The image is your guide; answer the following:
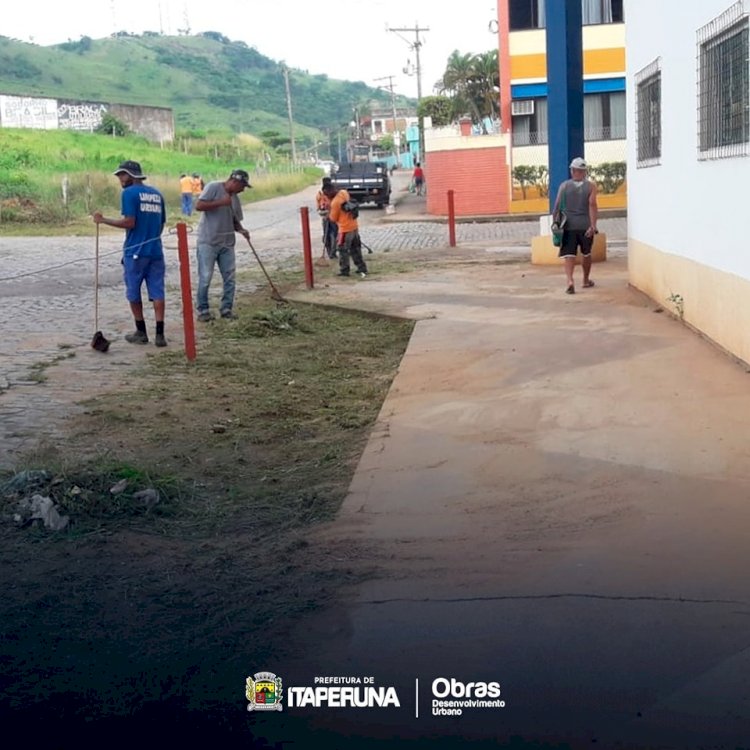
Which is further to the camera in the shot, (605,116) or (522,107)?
(522,107)

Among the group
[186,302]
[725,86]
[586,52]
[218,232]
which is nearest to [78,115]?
[586,52]

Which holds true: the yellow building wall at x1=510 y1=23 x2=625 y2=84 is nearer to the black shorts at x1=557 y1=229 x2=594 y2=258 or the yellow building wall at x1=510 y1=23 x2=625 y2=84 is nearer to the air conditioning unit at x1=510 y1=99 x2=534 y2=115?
the air conditioning unit at x1=510 y1=99 x2=534 y2=115

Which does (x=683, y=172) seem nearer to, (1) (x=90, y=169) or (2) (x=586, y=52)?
(2) (x=586, y=52)

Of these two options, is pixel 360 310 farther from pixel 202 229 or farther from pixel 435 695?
pixel 435 695

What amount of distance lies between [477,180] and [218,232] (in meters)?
24.8

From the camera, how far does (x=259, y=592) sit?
480 cm

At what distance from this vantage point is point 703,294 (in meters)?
10.1

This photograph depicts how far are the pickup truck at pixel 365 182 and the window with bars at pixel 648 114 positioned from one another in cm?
2897

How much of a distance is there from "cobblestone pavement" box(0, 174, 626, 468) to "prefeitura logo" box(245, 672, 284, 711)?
3.30m

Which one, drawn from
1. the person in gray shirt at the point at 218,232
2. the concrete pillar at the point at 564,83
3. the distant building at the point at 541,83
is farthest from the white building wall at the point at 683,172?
the distant building at the point at 541,83

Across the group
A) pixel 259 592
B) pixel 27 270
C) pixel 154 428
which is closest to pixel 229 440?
pixel 154 428

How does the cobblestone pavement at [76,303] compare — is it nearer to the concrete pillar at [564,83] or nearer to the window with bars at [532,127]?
the concrete pillar at [564,83]

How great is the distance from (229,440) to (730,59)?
4906mm

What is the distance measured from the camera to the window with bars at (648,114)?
12219 millimetres
